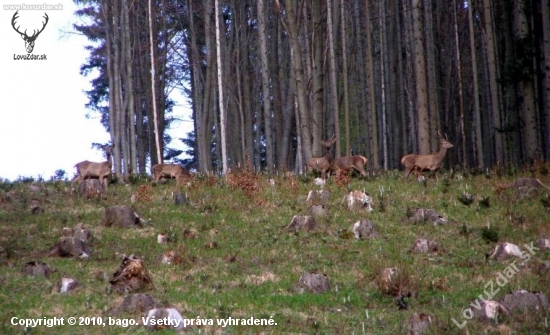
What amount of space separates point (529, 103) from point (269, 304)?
1681 centimetres

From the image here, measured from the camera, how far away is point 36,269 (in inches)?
478

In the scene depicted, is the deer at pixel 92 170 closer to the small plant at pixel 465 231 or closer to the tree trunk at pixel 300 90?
the tree trunk at pixel 300 90

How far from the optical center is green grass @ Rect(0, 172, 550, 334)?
1011cm

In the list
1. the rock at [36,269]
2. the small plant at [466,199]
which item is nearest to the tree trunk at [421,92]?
the small plant at [466,199]

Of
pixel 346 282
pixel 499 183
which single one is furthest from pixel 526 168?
pixel 346 282

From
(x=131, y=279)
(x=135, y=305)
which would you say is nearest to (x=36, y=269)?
(x=131, y=279)

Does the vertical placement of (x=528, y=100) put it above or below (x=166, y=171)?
above

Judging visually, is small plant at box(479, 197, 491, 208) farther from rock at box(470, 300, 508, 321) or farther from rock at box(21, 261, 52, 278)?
rock at box(21, 261, 52, 278)

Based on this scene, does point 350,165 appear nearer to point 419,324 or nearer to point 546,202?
point 546,202

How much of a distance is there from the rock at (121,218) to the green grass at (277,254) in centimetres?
29

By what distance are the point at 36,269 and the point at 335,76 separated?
17.8m

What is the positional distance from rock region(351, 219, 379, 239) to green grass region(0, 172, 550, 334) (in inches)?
8.0

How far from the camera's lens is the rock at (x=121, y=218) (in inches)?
632

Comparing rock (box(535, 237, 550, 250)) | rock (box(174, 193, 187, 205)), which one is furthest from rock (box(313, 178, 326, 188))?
rock (box(535, 237, 550, 250))
